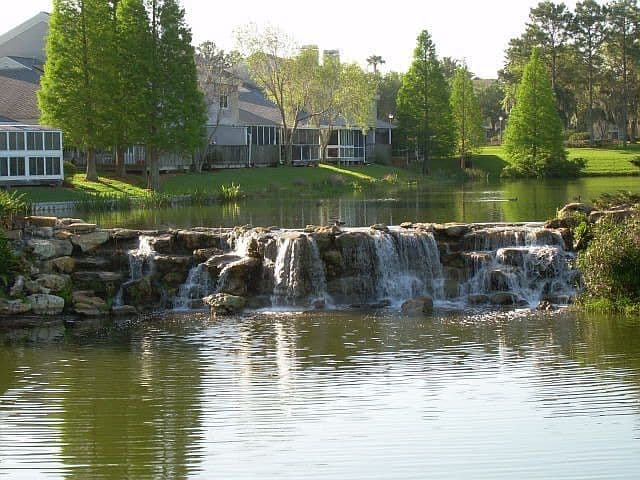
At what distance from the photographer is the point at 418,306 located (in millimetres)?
26531

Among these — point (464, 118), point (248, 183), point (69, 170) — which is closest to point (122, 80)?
point (69, 170)

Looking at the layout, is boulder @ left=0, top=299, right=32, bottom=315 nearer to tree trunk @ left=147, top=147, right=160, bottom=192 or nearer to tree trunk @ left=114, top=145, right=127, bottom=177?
tree trunk @ left=147, top=147, right=160, bottom=192

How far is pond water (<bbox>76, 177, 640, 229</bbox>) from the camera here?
142 feet

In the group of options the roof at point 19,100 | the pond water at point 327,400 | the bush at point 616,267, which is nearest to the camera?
the pond water at point 327,400

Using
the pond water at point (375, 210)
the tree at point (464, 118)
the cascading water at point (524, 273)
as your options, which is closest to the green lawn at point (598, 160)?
the tree at point (464, 118)

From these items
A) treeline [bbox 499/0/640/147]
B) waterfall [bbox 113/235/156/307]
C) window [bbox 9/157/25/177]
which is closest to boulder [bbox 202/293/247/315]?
waterfall [bbox 113/235/156/307]

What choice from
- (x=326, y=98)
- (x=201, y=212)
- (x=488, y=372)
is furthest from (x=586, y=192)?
(x=488, y=372)

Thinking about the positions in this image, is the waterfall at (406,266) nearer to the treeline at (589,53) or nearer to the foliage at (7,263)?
the foliage at (7,263)

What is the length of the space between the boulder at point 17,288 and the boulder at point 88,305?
1328mm

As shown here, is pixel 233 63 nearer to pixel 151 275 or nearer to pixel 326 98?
pixel 326 98

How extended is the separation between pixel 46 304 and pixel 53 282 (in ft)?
3.55

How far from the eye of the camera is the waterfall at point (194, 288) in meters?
28.5

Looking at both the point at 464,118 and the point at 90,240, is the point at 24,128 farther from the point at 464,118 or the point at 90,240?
the point at 464,118

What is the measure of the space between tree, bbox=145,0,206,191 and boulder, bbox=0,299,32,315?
35401mm
